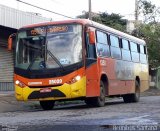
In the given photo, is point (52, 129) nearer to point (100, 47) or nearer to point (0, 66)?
point (100, 47)

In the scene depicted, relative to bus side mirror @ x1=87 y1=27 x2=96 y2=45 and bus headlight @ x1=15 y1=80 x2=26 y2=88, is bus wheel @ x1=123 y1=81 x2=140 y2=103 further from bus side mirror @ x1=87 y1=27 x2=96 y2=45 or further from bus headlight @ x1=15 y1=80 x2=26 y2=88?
bus headlight @ x1=15 y1=80 x2=26 y2=88

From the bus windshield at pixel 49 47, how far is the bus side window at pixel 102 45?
143 cm

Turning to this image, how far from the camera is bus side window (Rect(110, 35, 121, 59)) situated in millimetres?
21453

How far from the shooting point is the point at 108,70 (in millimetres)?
20469

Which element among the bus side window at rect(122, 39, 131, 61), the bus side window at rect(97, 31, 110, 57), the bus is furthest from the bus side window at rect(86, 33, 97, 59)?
the bus side window at rect(122, 39, 131, 61)

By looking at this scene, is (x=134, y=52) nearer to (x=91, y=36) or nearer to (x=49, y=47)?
(x=91, y=36)

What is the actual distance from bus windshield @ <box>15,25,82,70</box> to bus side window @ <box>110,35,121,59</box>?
3.39 meters

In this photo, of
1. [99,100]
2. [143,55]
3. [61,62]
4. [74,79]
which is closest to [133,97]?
[143,55]

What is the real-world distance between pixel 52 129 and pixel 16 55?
29.0ft

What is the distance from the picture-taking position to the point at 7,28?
30.8m

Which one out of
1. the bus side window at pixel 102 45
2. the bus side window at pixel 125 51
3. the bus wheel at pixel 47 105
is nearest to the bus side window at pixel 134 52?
the bus side window at pixel 125 51

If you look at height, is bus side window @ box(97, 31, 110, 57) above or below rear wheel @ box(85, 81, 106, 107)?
above

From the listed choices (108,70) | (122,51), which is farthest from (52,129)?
(122,51)

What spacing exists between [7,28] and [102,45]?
12093mm
